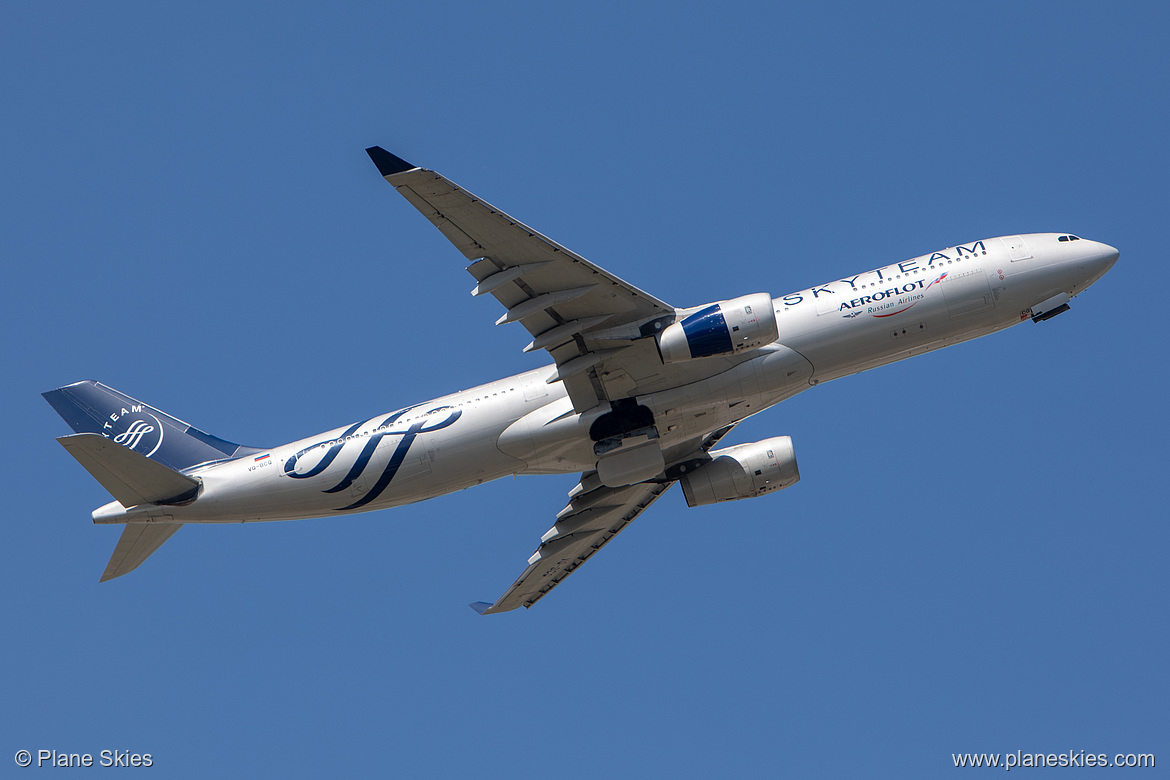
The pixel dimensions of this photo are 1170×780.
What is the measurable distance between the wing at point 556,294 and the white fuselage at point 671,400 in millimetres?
1336

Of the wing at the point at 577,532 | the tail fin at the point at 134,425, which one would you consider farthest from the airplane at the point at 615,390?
the wing at the point at 577,532

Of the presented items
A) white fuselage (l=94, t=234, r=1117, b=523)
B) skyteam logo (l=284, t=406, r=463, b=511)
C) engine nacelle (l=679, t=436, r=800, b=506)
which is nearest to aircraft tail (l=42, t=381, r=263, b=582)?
white fuselage (l=94, t=234, r=1117, b=523)

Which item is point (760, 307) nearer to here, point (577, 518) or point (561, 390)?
point (561, 390)

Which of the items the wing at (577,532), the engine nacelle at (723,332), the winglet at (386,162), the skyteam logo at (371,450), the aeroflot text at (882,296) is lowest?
the wing at (577,532)

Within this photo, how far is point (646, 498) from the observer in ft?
140

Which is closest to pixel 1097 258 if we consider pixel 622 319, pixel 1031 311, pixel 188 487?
pixel 1031 311

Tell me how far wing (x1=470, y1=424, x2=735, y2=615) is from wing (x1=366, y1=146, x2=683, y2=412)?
7.32m

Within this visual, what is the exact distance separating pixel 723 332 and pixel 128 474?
1852cm

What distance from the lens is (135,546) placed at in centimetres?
3666

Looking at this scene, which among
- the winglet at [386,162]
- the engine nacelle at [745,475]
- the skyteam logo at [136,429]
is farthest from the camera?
the engine nacelle at [745,475]

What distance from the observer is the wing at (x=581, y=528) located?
136 ft

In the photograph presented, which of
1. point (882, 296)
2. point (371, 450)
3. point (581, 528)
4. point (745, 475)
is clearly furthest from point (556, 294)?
point (581, 528)

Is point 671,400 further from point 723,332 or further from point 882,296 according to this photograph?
point 882,296

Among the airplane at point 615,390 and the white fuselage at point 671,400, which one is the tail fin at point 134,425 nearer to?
the airplane at point 615,390
